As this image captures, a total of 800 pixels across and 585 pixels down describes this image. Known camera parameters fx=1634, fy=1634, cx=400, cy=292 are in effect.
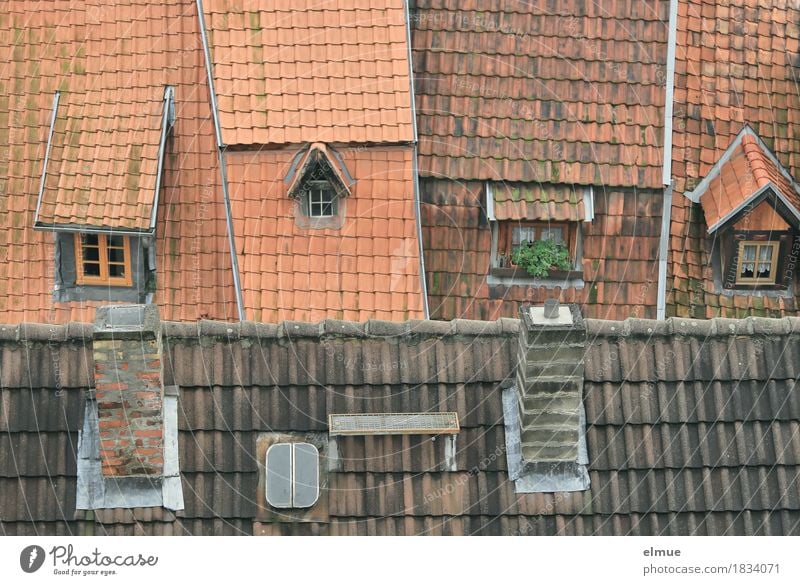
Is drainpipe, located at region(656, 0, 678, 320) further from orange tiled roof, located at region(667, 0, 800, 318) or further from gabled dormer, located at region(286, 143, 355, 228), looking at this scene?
gabled dormer, located at region(286, 143, 355, 228)

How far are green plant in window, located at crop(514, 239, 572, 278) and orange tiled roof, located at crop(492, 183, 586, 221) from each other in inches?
23.8

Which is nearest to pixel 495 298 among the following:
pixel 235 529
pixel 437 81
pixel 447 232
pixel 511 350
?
pixel 447 232

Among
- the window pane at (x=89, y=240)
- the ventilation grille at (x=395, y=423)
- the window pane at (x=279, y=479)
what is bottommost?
the window pane at (x=279, y=479)

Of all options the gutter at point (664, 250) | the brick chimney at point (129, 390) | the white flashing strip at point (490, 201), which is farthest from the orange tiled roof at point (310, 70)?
the brick chimney at point (129, 390)

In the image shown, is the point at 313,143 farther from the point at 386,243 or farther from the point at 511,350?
the point at 511,350

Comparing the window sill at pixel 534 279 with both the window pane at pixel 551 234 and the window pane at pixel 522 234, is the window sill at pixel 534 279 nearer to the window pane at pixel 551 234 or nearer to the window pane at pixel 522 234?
the window pane at pixel 522 234

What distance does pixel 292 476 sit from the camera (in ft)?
65.0

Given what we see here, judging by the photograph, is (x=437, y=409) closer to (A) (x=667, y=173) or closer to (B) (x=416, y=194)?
(B) (x=416, y=194)

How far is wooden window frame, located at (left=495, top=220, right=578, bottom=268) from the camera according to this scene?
2842 centimetres

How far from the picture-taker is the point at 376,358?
20375mm

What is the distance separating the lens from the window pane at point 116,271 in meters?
27.5

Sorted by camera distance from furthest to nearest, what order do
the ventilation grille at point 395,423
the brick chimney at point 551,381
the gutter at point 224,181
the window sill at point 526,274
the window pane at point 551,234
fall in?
the window pane at point 551,234 → the window sill at point 526,274 → the gutter at point 224,181 → the ventilation grille at point 395,423 → the brick chimney at point 551,381

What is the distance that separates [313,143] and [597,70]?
5620 millimetres

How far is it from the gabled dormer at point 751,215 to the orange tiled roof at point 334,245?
5542mm
